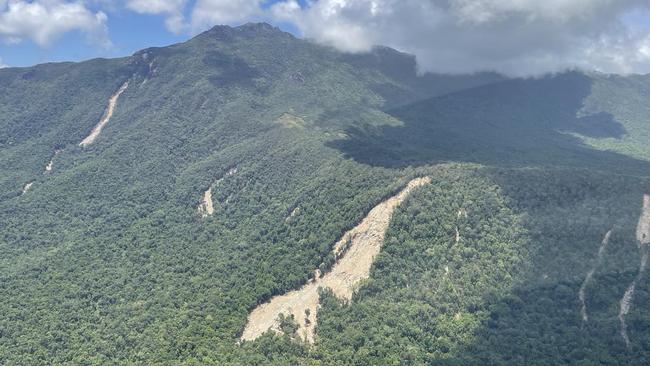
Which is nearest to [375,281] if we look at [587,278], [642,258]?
[587,278]

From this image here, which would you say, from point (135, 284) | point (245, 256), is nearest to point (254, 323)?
point (245, 256)

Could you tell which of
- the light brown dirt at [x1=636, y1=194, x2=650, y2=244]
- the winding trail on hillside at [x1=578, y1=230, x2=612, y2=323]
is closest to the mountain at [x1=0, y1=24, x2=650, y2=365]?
the winding trail on hillside at [x1=578, y1=230, x2=612, y2=323]

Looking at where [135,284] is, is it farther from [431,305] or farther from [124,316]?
[431,305]

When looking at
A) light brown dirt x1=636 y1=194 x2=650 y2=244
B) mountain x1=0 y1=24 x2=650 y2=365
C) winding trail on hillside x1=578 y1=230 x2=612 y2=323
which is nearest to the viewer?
mountain x1=0 y1=24 x2=650 y2=365

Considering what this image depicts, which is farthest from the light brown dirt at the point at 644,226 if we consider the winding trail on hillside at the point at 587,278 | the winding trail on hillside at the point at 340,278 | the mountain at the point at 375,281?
the winding trail on hillside at the point at 340,278

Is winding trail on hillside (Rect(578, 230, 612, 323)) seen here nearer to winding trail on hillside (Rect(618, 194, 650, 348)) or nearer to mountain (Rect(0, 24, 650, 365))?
mountain (Rect(0, 24, 650, 365))

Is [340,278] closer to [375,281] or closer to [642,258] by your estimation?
[375,281]
